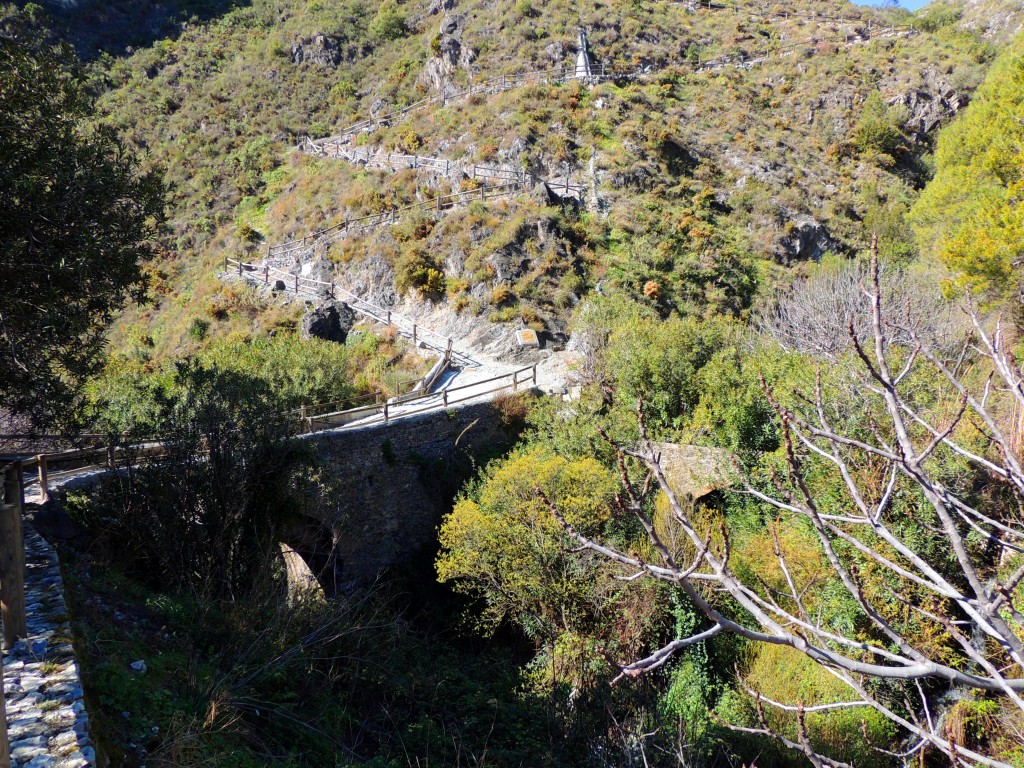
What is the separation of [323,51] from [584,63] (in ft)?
73.7

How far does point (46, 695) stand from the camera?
4137 millimetres

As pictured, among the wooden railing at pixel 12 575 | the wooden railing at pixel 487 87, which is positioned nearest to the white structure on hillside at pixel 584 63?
the wooden railing at pixel 487 87

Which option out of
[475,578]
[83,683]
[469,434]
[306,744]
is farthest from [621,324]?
[83,683]

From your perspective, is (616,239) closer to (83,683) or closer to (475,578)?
(475,578)

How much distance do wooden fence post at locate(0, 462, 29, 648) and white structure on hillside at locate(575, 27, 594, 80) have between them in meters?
38.1

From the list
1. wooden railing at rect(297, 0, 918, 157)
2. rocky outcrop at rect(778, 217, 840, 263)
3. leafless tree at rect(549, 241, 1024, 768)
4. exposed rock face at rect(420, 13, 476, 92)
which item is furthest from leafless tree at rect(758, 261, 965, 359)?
exposed rock face at rect(420, 13, 476, 92)

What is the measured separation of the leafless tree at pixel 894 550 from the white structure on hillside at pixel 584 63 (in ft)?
91.2

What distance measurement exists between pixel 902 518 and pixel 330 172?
31.8 metres

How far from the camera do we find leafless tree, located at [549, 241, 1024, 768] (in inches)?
86.4

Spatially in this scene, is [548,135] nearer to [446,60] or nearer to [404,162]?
[404,162]

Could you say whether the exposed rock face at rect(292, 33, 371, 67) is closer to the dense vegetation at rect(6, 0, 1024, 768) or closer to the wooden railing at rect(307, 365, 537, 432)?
the dense vegetation at rect(6, 0, 1024, 768)

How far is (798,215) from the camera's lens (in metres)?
28.9

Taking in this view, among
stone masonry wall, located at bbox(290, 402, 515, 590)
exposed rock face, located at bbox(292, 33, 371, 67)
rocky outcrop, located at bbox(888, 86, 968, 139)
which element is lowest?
stone masonry wall, located at bbox(290, 402, 515, 590)

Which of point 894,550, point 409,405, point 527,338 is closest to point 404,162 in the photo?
point 527,338
